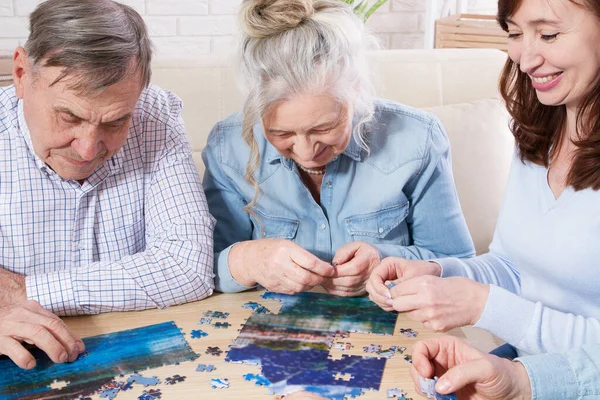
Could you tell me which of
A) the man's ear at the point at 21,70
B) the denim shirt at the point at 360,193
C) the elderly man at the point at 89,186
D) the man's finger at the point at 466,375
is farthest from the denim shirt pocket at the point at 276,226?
the man's finger at the point at 466,375

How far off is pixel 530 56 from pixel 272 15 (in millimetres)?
720

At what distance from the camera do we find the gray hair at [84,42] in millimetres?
→ 1812

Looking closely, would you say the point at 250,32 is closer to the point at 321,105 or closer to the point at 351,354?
the point at 321,105

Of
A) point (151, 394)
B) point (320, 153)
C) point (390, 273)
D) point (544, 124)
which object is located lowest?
point (151, 394)

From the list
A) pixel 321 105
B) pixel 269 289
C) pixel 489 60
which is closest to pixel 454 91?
pixel 489 60

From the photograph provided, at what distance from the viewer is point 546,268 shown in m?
1.87

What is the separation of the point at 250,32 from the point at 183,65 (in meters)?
1.03

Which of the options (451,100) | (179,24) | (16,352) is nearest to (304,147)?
(16,352)

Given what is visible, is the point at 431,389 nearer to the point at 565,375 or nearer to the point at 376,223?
the point at 565,375

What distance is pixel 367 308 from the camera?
1991mm

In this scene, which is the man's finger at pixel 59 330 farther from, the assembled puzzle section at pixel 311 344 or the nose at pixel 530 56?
the nose at pixel 530 56

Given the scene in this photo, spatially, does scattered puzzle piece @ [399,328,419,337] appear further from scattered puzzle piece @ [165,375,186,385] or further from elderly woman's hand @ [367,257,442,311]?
scattered puzzle piece @ [165,375,186,385]

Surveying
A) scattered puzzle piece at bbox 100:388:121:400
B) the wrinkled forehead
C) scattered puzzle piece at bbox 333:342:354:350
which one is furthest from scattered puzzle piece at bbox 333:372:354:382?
the wrinkled forehead

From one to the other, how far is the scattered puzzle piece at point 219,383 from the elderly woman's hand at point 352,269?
0.50m
